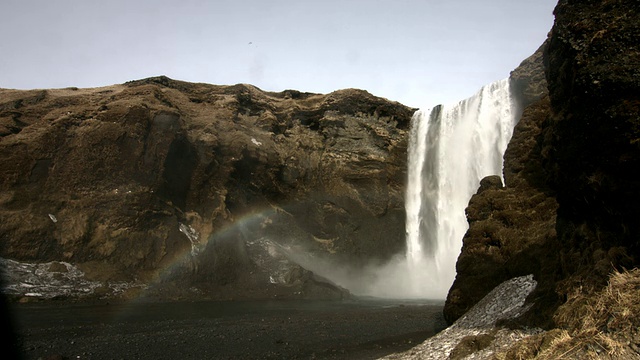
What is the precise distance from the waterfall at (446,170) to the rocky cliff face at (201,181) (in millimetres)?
1879

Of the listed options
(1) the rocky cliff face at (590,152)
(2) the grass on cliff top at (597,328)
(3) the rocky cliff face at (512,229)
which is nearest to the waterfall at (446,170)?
(3) the rocky cliff face at (512,229)

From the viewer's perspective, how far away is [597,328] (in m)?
5.91

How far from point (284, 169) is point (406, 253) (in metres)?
15.2

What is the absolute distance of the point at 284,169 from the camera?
42375 millimetres

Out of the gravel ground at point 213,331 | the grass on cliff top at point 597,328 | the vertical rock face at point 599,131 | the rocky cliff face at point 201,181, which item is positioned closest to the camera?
the grass on cliff top at point 597,328

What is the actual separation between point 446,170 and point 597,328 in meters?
34.8

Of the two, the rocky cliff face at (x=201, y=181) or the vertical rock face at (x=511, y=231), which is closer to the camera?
the vertical rock face at (x=511, y=231)

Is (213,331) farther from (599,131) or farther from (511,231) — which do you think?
(599,131)

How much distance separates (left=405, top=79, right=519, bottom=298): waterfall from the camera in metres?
35.8

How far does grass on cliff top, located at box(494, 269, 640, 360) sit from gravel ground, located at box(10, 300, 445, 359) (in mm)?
7192

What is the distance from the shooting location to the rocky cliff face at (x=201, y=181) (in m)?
30.5

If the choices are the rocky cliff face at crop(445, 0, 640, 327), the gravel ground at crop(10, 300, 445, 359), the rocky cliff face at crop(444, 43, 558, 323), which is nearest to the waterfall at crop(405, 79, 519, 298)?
the gravel ground at crop(10, 300, 445, 359)

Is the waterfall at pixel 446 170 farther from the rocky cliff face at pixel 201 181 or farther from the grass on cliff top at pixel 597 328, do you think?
the grass on cliff top at pixel 597 328

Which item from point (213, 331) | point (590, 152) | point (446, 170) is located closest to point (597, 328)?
point (590, 152)
